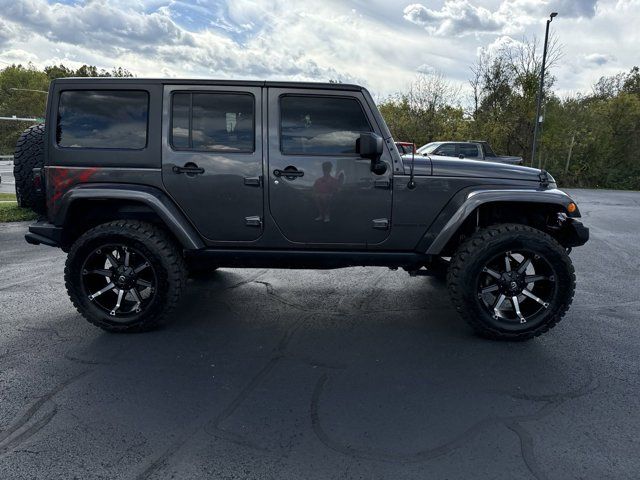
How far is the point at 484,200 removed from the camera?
3447mm

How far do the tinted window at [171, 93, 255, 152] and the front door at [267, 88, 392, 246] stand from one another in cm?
21

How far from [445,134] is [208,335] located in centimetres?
2546

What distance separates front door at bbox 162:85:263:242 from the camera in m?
3.53

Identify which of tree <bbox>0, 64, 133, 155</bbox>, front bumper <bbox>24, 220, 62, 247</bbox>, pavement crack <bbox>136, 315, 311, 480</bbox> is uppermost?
tree <bbox>0, 64, 133, 155</bbox>

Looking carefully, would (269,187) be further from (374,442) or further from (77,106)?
(374,442)

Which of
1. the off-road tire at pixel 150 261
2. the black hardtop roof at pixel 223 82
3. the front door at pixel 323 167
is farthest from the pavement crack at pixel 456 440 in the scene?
the black hardtop roof at pixel 223 82

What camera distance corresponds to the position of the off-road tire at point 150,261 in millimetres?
3547

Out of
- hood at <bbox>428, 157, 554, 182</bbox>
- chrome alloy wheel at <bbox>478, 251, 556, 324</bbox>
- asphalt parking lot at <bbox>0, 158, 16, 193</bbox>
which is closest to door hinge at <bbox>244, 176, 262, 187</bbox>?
hood at <bbox>428, 157, 554, 182</bbox>

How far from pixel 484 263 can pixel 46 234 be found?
11.3ft

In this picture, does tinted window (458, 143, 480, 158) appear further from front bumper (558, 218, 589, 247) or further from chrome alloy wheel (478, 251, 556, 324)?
chrome alloy wheel (478, 251, 556, 324)

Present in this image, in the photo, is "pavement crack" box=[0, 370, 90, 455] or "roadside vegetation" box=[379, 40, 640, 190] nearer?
"pavement crack" box=[0, 370, 90, 455]

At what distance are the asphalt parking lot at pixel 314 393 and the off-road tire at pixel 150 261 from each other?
0.46ft

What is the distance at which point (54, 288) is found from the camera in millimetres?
4812

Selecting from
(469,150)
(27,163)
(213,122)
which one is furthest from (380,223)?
(469,150)
